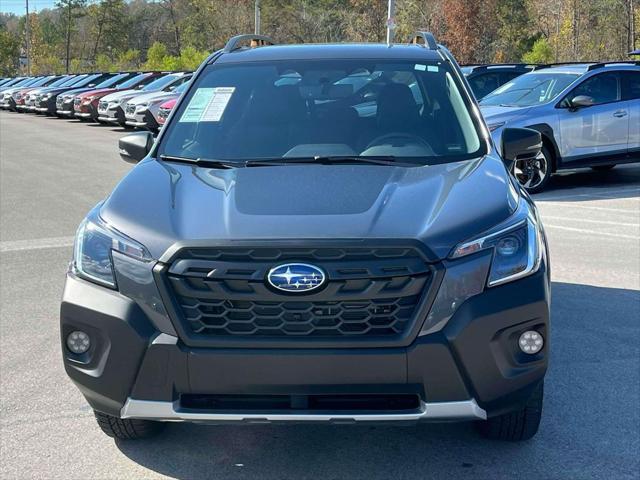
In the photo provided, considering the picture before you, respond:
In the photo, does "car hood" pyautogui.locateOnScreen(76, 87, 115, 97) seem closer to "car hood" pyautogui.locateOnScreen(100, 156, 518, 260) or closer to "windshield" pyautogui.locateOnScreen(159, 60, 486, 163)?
"windshield" pyautogui.locateOnScreen(159, 60, 486, 163)

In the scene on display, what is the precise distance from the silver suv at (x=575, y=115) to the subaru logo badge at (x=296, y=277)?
869 centimetres

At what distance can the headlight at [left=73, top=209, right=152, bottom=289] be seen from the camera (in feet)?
10.8

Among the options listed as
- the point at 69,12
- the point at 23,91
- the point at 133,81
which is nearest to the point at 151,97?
the point at 133,81

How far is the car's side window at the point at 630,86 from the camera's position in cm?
1231

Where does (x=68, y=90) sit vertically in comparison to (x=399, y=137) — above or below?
below

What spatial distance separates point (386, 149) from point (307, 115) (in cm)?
51

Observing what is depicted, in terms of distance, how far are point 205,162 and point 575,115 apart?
28.8ft

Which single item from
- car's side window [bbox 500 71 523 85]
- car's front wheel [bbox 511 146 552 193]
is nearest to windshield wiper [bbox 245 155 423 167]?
car's front wheel [bbox 511 146 552 193]

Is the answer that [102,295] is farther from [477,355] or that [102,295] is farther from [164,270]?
[477,355]

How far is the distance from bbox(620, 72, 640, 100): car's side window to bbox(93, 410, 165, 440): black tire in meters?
10.2

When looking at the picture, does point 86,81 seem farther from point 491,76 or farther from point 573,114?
point 573,114

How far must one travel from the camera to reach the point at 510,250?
10.9 ft

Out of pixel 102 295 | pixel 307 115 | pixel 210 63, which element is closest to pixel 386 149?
pixel 307 115

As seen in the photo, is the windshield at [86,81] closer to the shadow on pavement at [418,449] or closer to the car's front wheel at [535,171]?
the car's front wheel at [535,171]
